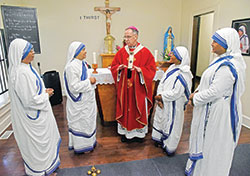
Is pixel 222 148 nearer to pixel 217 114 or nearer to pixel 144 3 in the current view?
pixel 217 114

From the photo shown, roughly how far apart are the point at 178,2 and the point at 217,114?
17.1 feet

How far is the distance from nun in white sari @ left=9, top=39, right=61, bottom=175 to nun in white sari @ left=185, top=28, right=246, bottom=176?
1.59m

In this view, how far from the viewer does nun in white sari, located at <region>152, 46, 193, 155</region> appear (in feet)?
6.89

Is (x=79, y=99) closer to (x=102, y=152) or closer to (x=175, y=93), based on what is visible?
(x=102, y=152)

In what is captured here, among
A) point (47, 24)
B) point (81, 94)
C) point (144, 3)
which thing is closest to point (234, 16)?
point (144, 3)

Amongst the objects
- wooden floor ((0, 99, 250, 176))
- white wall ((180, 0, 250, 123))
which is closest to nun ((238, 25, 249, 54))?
white wall ((180, 0, 250, 123))

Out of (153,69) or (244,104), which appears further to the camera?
(244,104)

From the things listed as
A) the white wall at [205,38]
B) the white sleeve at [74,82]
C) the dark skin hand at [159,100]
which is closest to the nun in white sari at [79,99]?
the white sleeve at [74,82]

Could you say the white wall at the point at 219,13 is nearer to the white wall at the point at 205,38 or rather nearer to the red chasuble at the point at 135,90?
the white wall at the point at 205,38

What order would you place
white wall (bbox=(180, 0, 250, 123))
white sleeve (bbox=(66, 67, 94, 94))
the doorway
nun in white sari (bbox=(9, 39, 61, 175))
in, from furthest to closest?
1. the doorway
2. white wall (bbox=(180, 0, 250, 123))
3. white sleeve (bbox=(66, 67, 94, 94))
4. nun in white sari (bbox=(9, 39, 61, 175))

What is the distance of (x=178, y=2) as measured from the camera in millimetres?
5613

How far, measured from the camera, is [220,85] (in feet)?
4.83

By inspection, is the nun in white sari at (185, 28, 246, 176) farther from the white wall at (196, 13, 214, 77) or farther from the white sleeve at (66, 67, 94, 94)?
the white wall at (196, 13, 214, 77)

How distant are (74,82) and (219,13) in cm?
387
